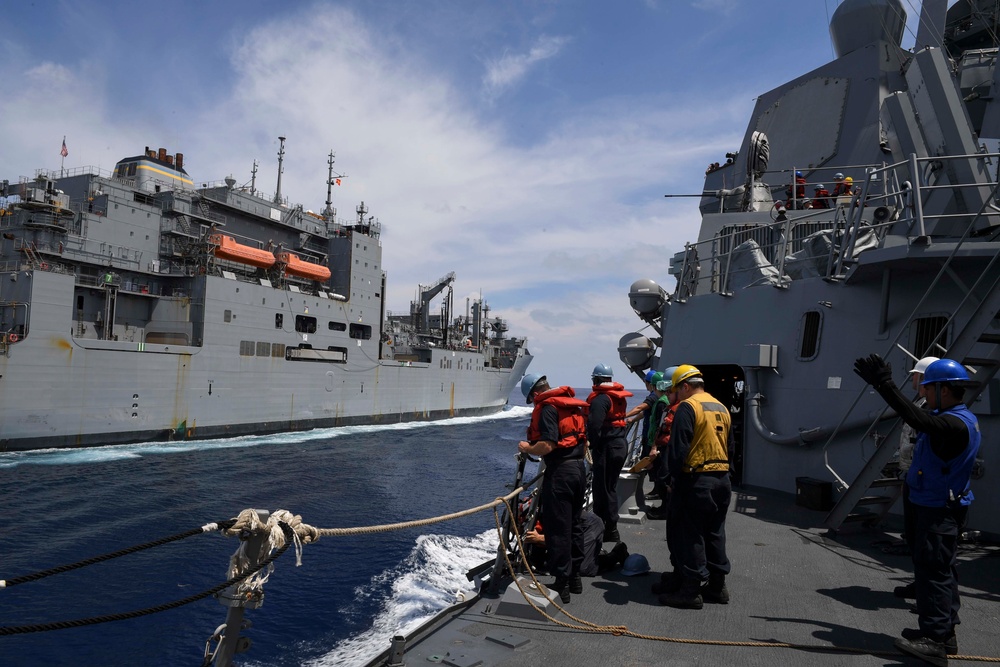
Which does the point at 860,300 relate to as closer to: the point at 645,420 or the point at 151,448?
the point at 645,420

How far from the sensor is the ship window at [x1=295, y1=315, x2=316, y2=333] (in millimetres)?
28897

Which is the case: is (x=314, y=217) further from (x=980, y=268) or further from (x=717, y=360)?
(x=980, y=268)

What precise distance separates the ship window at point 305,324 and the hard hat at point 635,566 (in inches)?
1037

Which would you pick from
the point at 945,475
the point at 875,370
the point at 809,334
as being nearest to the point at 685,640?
the point at 945,475

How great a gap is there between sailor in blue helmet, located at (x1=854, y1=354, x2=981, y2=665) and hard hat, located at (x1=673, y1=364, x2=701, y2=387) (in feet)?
3.87

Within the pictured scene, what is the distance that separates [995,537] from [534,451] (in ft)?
14.4

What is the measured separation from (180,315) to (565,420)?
80.0 feet

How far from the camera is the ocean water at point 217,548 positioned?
6.74 metres

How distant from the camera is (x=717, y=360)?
8289mm

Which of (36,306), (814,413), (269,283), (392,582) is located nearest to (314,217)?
(269,283)

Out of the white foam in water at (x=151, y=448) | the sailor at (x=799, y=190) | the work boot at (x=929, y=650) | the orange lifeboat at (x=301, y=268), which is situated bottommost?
the white foam in water at (x=151, y=448)

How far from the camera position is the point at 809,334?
7.08 metres

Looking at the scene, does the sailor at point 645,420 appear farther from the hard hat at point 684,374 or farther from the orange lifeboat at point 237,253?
the orange lifeboat at point 237,253

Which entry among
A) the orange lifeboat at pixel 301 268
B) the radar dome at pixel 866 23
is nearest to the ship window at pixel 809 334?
the radar dome at pixel 866 23
